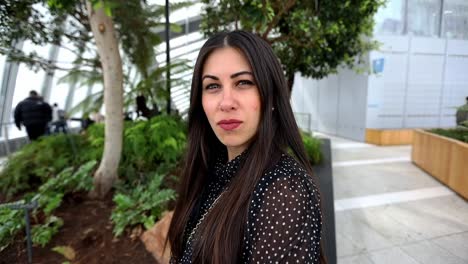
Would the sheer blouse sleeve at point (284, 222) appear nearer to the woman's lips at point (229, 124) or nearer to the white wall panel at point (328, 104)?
the woman's lips at point (229, 124)

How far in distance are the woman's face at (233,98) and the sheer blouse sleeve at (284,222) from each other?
0.20m

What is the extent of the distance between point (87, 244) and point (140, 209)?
0.48 meters

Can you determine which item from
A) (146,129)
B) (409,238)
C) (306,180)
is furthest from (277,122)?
(146,129)

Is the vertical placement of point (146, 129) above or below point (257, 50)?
below

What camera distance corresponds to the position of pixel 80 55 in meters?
4.27

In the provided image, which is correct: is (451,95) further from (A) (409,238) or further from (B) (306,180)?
(B) (306,180)

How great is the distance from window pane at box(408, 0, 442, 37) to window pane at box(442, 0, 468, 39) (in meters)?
0.09

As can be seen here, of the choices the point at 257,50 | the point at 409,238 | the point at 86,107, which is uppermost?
the point at 257,50

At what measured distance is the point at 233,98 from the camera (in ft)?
2.85

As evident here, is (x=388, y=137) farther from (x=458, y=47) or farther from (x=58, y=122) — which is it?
(x=58, y=122)

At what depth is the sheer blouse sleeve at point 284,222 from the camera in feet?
2.30

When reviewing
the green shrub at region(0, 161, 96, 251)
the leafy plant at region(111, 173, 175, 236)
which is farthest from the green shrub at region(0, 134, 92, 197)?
the leafy plant at region(111, 173, 175, 236)

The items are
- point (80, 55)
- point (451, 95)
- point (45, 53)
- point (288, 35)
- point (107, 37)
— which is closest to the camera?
point (451, 95)

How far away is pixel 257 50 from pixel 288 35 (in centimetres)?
436
